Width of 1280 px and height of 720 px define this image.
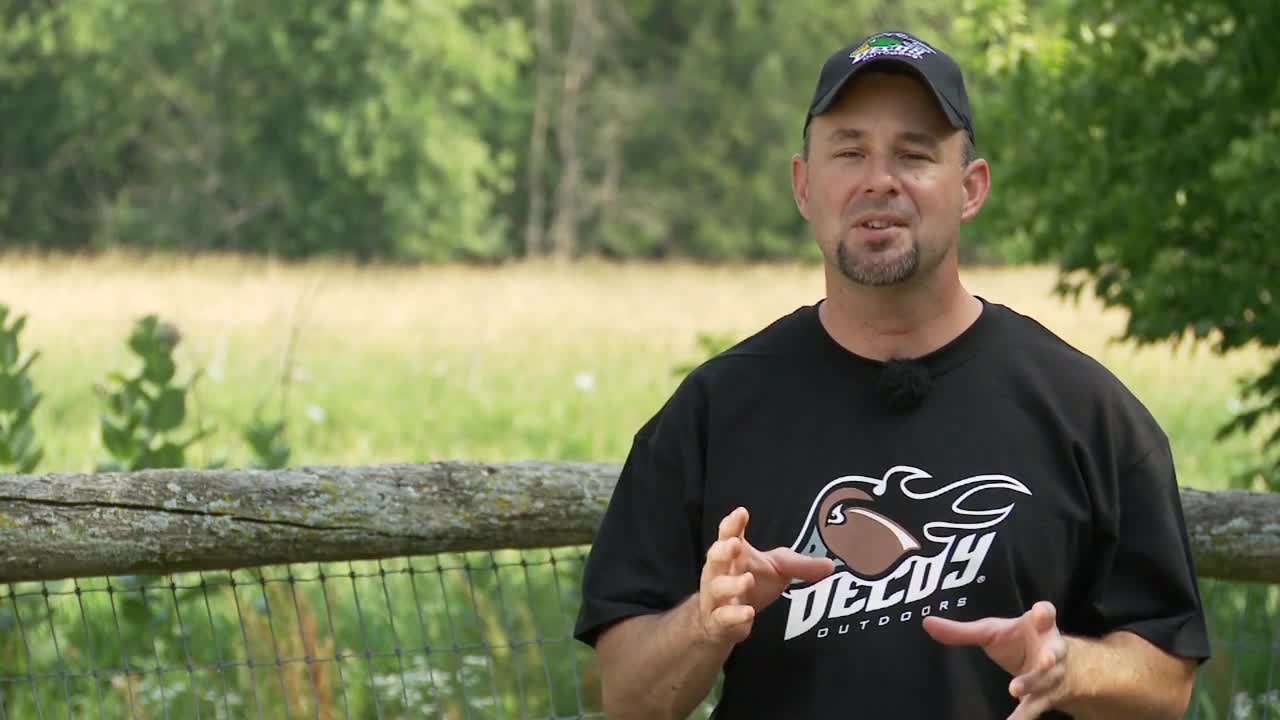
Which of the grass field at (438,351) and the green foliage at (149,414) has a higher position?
the green foliage at (149,414)

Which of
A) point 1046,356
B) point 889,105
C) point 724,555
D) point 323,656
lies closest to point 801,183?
point 889,105

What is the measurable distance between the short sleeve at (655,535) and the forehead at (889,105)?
1.31 ft

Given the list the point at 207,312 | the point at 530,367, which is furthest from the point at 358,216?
the point at 530,367

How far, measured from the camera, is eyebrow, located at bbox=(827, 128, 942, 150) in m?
2.15

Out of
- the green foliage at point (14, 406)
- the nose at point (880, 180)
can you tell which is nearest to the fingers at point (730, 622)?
the nose at point (880, 180)

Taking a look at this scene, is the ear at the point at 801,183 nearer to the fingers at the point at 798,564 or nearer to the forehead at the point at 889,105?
the forehead at the point at 889,105

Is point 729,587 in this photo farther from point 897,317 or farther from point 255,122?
point 255,122

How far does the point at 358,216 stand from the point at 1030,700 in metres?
39.9

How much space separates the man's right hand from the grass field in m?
3.19

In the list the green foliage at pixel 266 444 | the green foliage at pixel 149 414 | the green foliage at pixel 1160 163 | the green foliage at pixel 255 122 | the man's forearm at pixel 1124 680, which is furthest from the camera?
the green foliage at pixel 255 122

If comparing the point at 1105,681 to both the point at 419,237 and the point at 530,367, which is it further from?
the point at 419,237

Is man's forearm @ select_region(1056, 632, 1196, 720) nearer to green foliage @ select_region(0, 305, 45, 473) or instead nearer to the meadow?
the meadow

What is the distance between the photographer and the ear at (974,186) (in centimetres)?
→ 222

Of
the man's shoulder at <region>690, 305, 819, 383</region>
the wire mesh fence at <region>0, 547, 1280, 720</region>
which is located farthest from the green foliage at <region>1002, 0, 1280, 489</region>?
the man's shoulder at <region>690, 305, 819, 383</region>
